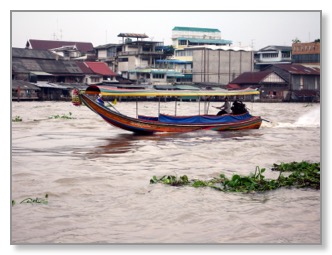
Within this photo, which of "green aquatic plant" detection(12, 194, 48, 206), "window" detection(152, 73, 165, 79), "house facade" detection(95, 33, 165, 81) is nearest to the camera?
"green aquatic plant" detection(12, 194, 48, 206)

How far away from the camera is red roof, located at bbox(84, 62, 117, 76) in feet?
90.4

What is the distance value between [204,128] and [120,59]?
51.6 feet

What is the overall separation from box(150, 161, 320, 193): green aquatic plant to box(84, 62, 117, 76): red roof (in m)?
21.6

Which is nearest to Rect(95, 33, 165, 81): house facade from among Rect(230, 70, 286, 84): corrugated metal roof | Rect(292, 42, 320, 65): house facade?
Rect(230, 70, 286, 84): corrugated metal roof

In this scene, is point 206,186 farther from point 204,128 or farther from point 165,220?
point 204,128

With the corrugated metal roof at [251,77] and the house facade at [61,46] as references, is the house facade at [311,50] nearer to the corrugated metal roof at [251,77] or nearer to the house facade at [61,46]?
the house facade at [61,46]

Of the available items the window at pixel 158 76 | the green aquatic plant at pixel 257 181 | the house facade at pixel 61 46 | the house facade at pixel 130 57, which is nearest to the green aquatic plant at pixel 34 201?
the green aquatic plant at pixel 257 181

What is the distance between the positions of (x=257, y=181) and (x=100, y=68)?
22456mm

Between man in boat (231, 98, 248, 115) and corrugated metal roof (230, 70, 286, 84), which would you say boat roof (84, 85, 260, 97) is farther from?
corrugated metal roof (230, 70, 286, 84)

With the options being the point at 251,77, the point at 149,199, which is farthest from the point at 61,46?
the point at 251,77

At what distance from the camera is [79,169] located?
6.98 meters

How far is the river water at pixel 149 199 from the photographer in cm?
462

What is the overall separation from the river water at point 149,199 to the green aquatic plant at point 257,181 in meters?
0.10
